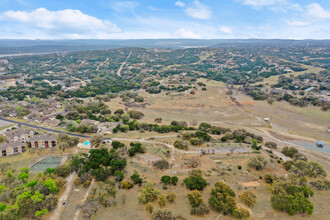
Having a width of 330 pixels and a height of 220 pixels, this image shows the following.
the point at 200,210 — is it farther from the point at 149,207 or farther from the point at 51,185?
the point at 51,185

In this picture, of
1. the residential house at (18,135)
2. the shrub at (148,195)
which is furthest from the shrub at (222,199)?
the residential house at (18,135)

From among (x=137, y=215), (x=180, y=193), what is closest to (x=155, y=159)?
(x=180, y=193)

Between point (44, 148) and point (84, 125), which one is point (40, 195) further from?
point (84, 125)

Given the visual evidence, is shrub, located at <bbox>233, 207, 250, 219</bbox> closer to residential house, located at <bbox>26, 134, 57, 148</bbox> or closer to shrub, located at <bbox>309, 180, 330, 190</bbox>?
shrub, located at <bbox>309, 180, 330, 190</bbox>

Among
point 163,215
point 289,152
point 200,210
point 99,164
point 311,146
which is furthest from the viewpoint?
point 311,146

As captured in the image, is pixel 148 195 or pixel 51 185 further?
pixel 51 185

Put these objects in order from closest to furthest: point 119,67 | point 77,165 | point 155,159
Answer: point 77,165, point 155,159, point 119,67

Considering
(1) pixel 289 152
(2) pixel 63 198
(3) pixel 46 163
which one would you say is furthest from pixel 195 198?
(3) pixel 46 163

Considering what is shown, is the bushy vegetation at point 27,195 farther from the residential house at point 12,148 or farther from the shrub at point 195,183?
the shrub at point 195,183
